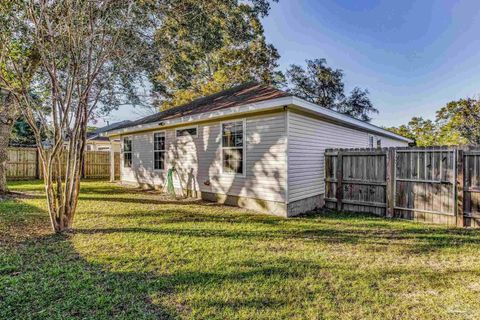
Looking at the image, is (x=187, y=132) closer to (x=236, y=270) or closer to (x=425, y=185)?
(x=236, y=270)

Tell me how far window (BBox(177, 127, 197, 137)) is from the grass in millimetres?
3690

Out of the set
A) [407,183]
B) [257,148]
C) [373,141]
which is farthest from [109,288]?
[373,141]

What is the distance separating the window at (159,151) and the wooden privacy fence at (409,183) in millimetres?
6070

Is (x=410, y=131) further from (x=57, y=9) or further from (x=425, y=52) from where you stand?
(x=57, y=9)

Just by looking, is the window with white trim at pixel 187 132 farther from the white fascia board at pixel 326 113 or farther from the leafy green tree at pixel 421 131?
the leafy green tree at pixel 421 131

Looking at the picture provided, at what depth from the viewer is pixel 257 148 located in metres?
6.95

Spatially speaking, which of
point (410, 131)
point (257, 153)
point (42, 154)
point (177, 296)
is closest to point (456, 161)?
point (257, 153)

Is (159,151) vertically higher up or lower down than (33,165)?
higher up

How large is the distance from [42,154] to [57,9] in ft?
8.44

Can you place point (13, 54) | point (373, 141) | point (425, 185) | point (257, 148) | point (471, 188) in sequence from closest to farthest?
point (13, 54), point (471, 188), point (425, 185), point (257, 148), point (373, 141)

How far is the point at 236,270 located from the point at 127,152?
34.9 ft

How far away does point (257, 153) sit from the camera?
696 cm

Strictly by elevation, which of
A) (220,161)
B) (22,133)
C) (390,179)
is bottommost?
(390,179)

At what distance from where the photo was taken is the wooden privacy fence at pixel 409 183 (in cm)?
541
